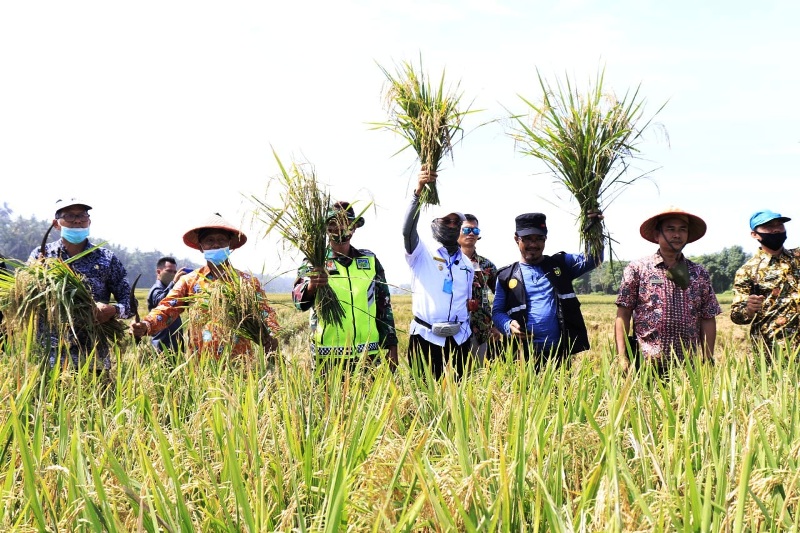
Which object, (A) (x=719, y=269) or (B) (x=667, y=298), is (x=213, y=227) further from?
(A) (x=719, y=269)

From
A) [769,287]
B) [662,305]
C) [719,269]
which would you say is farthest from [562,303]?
[719,269]

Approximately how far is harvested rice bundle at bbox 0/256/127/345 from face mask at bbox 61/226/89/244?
1.70 ft

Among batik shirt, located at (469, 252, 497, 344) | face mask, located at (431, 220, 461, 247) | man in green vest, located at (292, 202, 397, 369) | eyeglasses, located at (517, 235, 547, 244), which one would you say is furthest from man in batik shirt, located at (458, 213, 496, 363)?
man in green vest, located at (292, 202, 397, 369)

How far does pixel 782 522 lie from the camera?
1624 mm

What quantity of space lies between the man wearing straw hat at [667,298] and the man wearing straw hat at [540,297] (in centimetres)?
34

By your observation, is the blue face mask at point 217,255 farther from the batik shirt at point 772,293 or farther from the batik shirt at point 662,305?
the batik shirt at point 772,293

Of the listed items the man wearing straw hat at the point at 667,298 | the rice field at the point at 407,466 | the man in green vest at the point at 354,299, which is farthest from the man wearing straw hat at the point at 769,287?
the man in green vest at the point at 354,299

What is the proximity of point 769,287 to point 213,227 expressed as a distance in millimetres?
3969

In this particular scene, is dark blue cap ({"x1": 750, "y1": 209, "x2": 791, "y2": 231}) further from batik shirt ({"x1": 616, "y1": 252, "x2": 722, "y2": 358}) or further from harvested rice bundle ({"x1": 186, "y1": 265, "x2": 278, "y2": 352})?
harvested rice bundle ({"x1": 186, "y1": 265, "x2": 278, "y2": 352})

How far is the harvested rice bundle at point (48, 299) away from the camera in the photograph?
3314 millimetres

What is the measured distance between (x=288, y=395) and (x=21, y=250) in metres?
169

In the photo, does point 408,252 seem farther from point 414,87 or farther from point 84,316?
point 84,316

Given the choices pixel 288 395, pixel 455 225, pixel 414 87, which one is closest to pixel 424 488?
pixel 288 395

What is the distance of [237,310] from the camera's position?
10.5 feet
